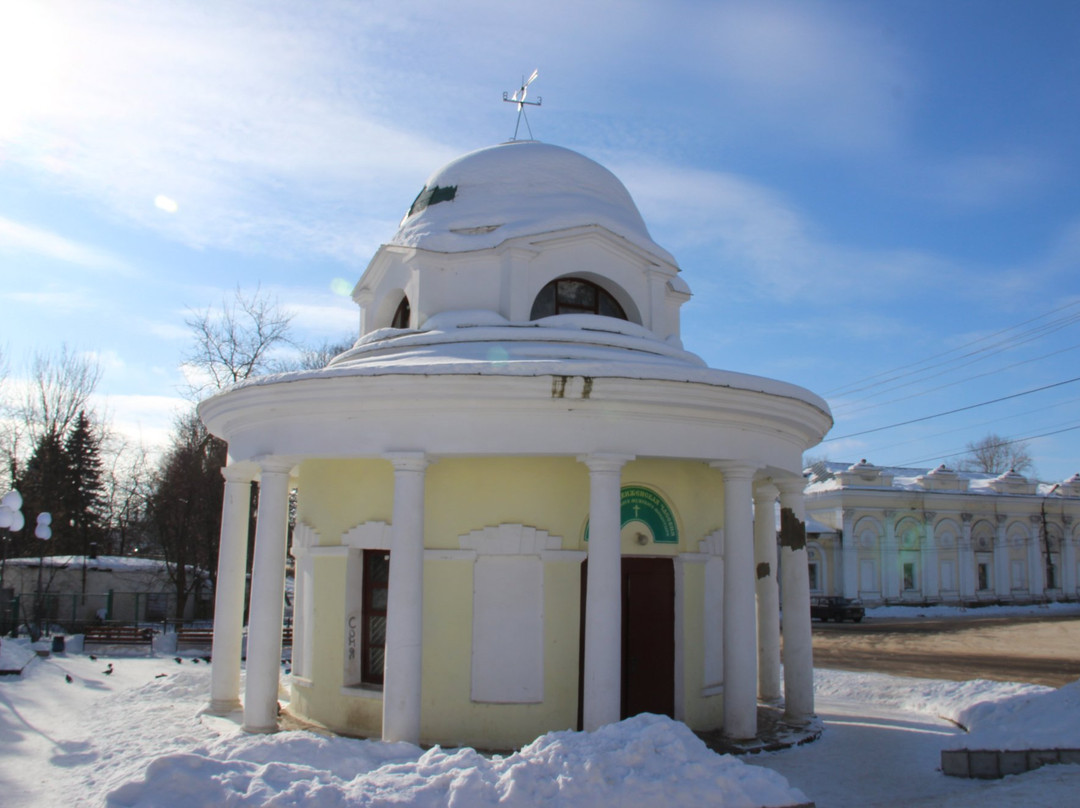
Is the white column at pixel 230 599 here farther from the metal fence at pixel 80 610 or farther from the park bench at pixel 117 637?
the metal fence at pixel 80 610

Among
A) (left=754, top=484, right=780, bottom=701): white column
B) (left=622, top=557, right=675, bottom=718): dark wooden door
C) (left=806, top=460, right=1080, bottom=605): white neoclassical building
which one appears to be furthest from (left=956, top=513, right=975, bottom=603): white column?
(left=622, top=557, right=675, bottom=718): dark wooden door

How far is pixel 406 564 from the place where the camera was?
8.73 metres

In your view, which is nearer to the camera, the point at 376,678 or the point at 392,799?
the point at 392,799

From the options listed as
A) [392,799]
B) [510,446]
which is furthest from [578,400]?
[392,799]

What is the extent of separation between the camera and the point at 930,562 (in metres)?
42.8

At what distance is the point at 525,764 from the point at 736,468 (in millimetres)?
4371

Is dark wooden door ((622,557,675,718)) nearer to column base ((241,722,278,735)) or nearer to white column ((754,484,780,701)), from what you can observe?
white column ((754,484,780,701))

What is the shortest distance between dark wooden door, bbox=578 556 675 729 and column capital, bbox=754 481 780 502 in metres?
2.79

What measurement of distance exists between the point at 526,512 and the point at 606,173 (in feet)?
20.9

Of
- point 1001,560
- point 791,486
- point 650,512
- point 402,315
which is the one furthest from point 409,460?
point 1001,560

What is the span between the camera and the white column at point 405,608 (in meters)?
8.54

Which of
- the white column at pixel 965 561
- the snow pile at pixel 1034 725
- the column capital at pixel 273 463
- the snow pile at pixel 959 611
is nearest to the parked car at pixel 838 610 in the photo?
the snow pile at pixel 959 611

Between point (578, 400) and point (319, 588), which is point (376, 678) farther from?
point (578, 400)

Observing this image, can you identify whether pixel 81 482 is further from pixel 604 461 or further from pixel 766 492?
pixel 604 461
